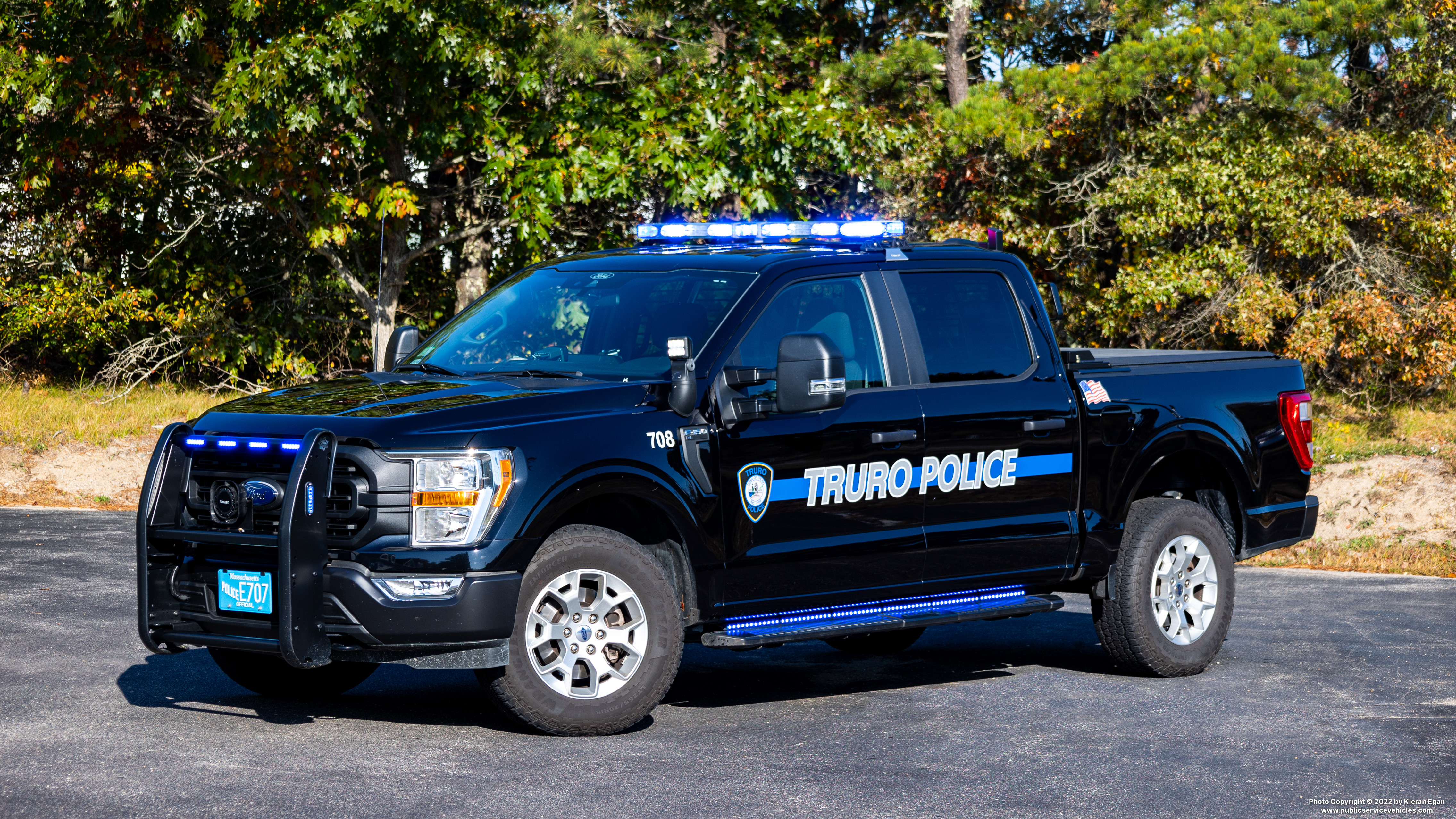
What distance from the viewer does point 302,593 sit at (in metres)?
6.12

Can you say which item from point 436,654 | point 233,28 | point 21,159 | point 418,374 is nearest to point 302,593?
point 436,654

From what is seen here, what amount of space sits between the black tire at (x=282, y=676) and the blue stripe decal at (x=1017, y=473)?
2.01 metres

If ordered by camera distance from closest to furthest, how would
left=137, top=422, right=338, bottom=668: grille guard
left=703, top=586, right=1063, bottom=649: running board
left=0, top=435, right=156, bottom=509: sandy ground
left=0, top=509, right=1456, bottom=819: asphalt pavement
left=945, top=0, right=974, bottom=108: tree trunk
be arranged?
left=0, top=509, right=1456, bottom=819: asphalt pavement < left=137, top=422, right=338, bottom=668: grille guard < left=703, top=586, right=1063, bottom=649: running board < left=0, top=435, right=156, bottom=509: sandy ground < left=945, top=0, right=974, bottom=108: tree trunk

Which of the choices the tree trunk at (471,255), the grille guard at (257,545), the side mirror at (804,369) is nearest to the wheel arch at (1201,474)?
the side mirror at (804,369)

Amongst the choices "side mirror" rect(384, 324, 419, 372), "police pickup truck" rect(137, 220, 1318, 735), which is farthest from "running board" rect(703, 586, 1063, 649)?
"side mirror" rect(384, 324, 419, 372)

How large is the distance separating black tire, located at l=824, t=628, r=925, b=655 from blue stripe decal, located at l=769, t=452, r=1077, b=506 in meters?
1.67

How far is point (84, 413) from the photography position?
1866cm

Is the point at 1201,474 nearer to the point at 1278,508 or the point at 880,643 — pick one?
the point at 1278,508

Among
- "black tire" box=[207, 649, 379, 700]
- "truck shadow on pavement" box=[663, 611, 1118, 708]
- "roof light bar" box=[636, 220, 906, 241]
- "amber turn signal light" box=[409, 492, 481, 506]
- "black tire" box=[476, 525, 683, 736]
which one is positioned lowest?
"truck shadow on pavement" box=[663, 611, 1118, 708]

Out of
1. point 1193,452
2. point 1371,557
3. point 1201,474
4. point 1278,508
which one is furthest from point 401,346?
point 1371,557

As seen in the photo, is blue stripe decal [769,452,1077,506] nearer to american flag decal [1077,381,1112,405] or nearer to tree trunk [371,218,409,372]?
american flag decal [1077,381,1112,405]

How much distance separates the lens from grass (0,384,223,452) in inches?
684

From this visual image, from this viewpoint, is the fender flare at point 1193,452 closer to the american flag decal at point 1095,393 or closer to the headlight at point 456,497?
the american flag decal at point 1095,393

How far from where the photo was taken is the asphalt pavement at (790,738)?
5699mm
